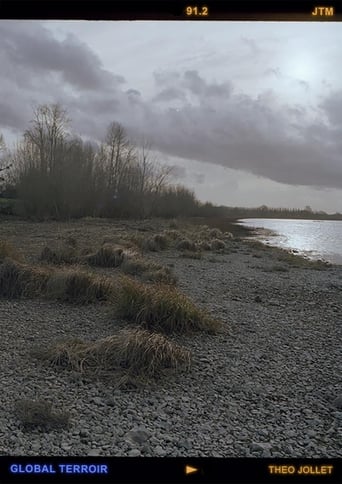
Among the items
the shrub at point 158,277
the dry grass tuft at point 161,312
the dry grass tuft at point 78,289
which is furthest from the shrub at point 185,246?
the dry grass tuft at point 161,312

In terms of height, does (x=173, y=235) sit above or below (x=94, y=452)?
above

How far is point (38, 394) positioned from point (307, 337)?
3822 mm

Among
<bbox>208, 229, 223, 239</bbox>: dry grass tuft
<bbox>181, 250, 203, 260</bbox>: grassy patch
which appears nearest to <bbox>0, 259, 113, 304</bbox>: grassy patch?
<bbox>181, 250, 203, 260</bbox>: grassy patch

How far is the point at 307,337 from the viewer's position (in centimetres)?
538

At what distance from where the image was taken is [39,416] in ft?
9.12

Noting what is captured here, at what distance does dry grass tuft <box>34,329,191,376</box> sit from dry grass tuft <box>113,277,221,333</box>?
0.91 meters

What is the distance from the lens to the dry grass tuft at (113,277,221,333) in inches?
201

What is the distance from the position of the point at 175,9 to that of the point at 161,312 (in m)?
4.02

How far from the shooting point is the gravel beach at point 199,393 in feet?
8.63

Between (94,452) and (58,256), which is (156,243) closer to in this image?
(58,256)

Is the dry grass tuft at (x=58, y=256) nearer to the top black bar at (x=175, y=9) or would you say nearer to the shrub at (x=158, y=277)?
the shrub at (x=158, y=277)
